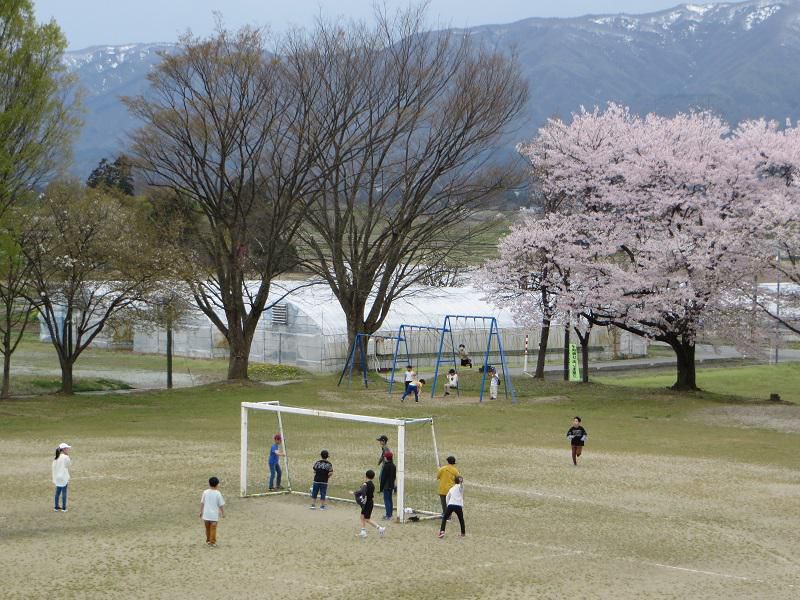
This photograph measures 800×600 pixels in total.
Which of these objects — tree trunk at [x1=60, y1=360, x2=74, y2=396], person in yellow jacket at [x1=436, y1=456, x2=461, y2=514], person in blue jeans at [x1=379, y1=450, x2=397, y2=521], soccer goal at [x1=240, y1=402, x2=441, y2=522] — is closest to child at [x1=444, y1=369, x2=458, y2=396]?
soccer goal at [x1=240, y1=402, x2=441, y2=522]

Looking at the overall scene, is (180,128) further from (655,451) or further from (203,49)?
(655,451)

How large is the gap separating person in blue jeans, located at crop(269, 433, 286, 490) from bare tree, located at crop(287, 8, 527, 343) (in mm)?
25173

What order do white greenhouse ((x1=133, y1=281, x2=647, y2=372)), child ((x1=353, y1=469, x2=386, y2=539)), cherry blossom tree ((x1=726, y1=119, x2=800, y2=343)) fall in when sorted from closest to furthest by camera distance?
child ((x1=353, y1=469, x2=386, y2=539)) → cherry blossom tree ((x1=726, y1=119, x2=800, y2=343)) → white greenhouse ((x1=133, y1=281, x2=647, y2=372))

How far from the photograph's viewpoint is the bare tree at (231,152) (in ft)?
145

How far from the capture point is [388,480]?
67.4ft

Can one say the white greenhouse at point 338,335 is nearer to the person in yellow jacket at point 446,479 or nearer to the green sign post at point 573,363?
the green sign post at point 573,363

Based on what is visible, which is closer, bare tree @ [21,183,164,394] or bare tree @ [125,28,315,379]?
bare tree @ [21,183,164,394]

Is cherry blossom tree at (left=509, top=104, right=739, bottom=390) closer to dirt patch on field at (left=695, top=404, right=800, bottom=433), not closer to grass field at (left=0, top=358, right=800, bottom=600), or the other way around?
dirt patch on field at (left=695, top=404, right=800, bottom=433)

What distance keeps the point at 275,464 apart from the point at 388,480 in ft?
12.6

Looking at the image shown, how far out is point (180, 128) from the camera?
45062 millimetres

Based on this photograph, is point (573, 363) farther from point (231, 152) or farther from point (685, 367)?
point (231, 152)

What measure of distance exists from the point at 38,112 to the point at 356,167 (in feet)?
63.3

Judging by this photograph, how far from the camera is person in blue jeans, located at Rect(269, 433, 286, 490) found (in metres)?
22.9

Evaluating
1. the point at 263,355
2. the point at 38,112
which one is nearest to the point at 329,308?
the point at 263,355
